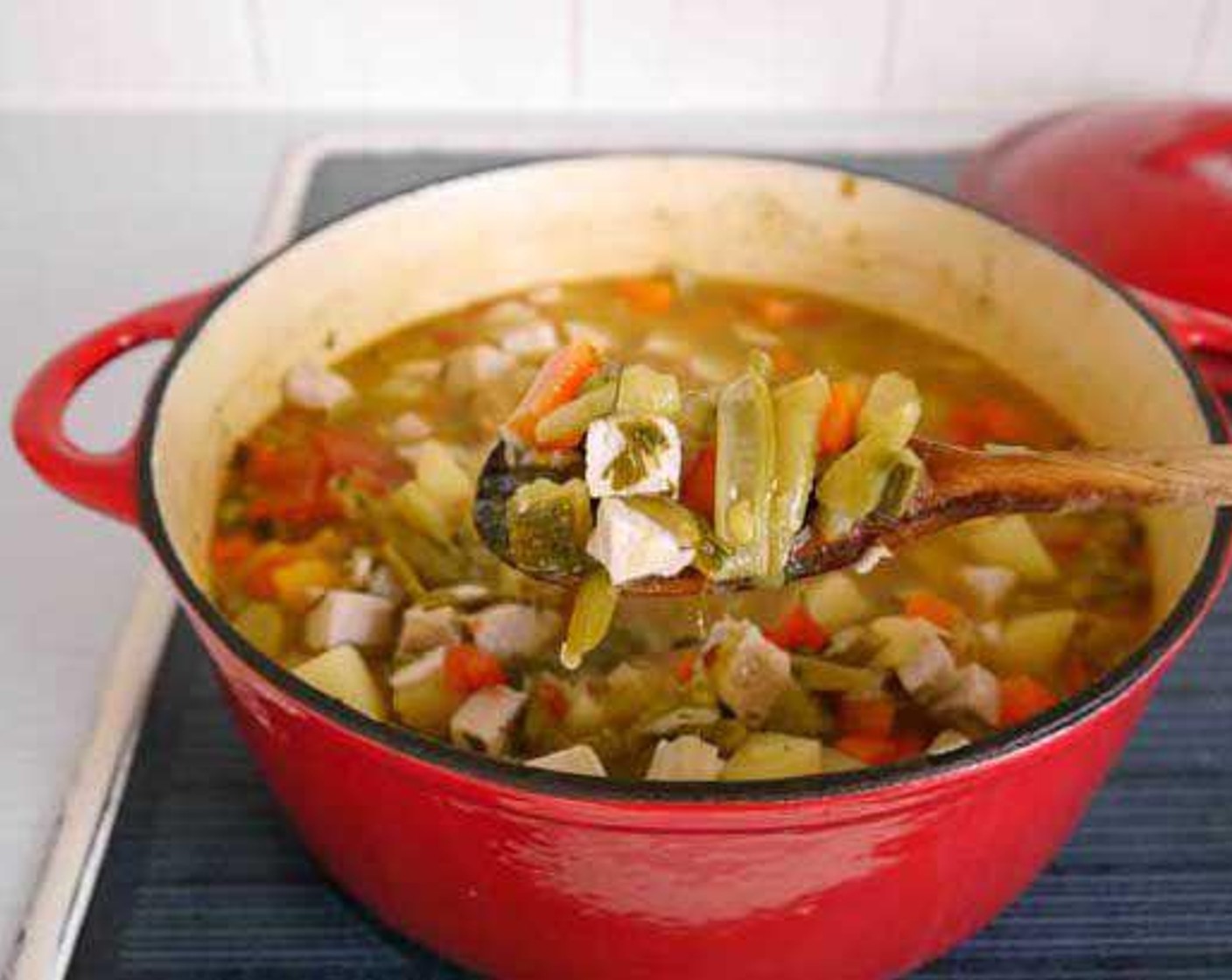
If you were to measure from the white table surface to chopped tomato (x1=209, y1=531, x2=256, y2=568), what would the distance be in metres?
0.14

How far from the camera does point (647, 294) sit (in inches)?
67.2

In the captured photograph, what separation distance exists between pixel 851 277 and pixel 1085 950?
0.78 metres

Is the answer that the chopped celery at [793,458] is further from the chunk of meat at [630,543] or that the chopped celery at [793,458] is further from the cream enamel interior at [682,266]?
the cream enamel interior at [682,266]

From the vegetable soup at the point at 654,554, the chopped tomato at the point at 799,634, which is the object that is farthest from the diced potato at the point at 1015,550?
the chopped tomato at the point at 799,634

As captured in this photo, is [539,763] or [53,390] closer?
[539,763]

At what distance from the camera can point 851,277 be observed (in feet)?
5.42

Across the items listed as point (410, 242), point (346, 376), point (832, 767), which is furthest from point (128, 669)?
point (832, 767)

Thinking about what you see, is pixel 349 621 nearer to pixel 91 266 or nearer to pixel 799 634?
pixel 799 634

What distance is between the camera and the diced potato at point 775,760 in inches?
42.3

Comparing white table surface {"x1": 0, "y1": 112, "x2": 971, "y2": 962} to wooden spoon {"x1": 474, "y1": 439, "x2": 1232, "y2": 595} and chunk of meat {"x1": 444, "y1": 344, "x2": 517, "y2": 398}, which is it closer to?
chunk of meat {"x1": 444, "y1": 344, "x2": 517, "y2": 398}

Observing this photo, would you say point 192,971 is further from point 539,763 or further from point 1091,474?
point 1091,474

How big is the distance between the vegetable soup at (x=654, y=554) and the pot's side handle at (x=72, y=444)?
0.69 ft

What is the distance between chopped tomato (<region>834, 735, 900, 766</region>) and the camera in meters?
1.15

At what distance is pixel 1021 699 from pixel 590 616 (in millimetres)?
402
